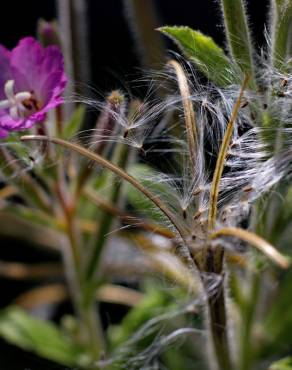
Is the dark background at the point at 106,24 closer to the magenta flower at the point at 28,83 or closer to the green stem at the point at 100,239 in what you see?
the green stem at the point at 100,239

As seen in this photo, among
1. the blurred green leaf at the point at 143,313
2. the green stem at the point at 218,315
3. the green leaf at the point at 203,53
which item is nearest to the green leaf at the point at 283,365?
the green stem at the point at 218,315

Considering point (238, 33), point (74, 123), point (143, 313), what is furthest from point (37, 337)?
point (238, 33)

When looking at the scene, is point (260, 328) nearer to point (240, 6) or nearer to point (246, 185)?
point (246, 185)

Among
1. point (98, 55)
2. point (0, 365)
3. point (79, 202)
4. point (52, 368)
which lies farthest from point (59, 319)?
point (98, 55)

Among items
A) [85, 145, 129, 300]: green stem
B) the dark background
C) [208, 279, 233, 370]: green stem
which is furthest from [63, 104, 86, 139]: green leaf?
the dark background

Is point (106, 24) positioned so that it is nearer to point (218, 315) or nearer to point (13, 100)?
point (13, 100)

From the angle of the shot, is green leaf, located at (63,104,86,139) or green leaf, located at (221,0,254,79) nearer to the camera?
green leaf, located at (221,0,254,79)

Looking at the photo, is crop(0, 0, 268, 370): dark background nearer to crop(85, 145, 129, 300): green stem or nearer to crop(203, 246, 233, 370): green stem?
crop(85, 145, 129, 300): green stem
